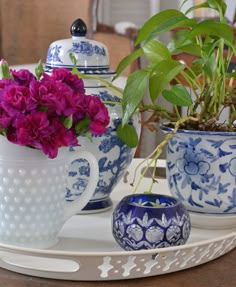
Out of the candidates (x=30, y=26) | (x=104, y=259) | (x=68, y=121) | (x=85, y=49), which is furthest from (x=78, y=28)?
(x=30, y=26)

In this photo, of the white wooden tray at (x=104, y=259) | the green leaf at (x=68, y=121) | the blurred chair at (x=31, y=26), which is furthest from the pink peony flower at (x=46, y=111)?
the blurred chair at (x=31, y=26)

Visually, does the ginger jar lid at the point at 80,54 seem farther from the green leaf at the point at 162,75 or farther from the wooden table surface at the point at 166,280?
the wooden table surface at the point at 166,280

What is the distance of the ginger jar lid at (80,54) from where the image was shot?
0.79 m

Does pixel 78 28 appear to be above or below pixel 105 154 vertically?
above

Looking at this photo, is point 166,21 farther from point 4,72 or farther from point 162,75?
point 4,72

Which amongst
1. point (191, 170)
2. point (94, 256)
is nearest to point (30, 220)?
point (94, 256)

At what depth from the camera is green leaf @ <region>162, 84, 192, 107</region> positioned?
0.70m

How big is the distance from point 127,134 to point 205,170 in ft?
0.39

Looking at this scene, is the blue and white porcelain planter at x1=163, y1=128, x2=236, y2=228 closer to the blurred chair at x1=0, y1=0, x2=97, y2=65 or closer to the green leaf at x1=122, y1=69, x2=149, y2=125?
the green leaf at x1=122, y1=69, x2=149, y2=125

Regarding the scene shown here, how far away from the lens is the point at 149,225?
1.99ft

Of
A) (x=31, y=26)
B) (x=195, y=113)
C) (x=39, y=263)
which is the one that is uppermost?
(x=195, y=113)

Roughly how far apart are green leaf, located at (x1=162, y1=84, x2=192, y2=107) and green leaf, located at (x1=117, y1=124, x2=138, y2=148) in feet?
0.27

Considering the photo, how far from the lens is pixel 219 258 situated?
0.66 meters

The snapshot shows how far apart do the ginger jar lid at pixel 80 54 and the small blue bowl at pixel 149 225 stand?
229 millimetres
